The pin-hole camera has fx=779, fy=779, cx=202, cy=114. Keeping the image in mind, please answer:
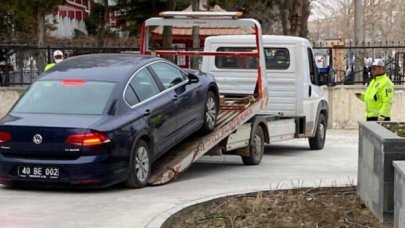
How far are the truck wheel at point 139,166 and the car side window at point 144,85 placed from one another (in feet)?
2.37

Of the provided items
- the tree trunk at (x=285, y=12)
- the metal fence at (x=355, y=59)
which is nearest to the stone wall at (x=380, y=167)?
the metal fence at (x=355, y=59)

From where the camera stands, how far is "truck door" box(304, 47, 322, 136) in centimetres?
1575

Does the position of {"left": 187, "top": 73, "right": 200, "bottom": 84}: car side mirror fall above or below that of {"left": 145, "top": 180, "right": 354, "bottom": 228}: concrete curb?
above

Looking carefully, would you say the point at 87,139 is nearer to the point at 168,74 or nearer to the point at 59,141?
the point at 59,141

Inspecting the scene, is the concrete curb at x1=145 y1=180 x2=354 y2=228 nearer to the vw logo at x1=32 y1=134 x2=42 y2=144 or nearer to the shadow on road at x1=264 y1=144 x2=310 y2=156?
the vw logo at x1=32 y1=134 x2=42 y2=144

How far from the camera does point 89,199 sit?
375 inches

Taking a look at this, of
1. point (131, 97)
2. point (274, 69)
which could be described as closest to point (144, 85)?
point (131, 97)

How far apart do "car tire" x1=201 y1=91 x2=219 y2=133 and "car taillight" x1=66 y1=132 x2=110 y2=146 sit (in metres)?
2.74

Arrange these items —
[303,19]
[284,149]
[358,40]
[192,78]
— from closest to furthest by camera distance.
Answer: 1. [192,78]
2. [284,149]
3. [358,40]
4. [303,19]

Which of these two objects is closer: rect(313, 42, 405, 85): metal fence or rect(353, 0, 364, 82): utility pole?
rect(313, 42, 405, 85): metal fence

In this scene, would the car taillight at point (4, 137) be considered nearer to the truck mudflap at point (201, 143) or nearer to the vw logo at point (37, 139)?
the vw logo at point (37, 139)

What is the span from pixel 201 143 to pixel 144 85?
139 centimetres

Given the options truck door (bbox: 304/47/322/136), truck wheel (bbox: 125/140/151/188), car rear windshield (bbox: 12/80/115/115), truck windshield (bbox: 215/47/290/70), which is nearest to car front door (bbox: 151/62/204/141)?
truck wheel (bbox: 125/140/151/188)

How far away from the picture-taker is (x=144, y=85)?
35.6 feet
